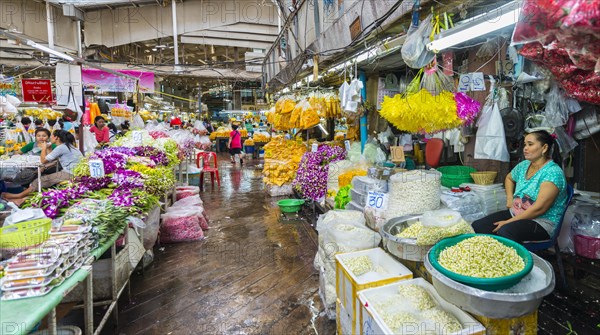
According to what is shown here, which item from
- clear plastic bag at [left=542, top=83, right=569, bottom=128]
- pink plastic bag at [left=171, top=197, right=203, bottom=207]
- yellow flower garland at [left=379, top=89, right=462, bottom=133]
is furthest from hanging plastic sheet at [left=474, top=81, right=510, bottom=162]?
pink plastic bag at [left=171, top=197, right=203, bottom=207]

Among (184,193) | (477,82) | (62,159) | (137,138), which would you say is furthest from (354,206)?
(62,159)

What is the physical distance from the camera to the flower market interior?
1.71m

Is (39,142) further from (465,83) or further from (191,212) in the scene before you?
(465,83)

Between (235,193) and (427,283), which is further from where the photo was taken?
(235,193)

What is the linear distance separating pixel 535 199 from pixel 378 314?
1.90 metres

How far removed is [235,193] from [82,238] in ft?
19.7

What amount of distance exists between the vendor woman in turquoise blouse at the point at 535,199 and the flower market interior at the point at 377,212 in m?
0.02

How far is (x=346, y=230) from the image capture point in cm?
275

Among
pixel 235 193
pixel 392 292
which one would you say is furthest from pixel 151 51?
pixel 392 292

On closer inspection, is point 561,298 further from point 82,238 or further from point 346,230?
point 82,238

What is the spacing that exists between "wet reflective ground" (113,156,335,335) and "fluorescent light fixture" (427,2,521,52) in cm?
243

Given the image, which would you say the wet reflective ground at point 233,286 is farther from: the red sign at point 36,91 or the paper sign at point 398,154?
the red sign at point 36,91

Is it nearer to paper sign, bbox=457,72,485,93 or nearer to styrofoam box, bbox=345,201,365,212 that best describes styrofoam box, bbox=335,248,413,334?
styrofoam box, bbox=345,201,365,212

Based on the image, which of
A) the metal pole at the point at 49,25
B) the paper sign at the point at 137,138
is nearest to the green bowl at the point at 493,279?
the paper sign at the point at 137,138
